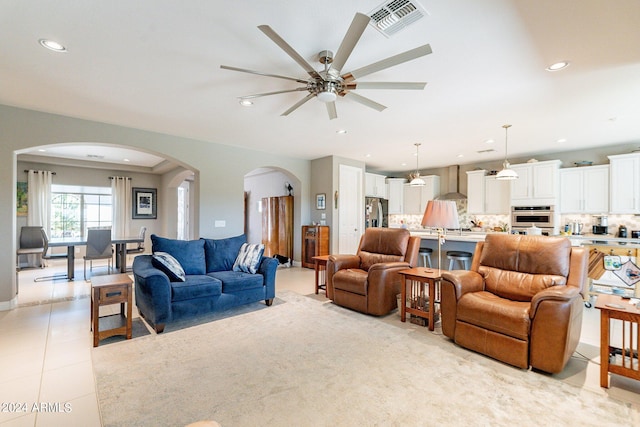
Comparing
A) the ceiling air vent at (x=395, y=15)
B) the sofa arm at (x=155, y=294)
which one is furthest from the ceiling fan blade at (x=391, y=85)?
the sofa arm at (x=155, y=294)

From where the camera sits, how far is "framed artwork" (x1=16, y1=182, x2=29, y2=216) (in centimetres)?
691

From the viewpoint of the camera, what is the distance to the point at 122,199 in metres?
8.39

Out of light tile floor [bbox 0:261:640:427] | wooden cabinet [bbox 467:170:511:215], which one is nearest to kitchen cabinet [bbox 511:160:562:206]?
wooden cabinet [bbox 467:170:511:215]

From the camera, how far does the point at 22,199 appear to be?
6961mm

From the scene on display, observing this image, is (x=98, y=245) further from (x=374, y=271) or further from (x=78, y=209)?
(x=374, y=271)

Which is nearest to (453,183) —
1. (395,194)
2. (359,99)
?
(395,194)

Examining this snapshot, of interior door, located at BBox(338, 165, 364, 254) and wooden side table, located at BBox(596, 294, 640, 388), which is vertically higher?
interior door, located at BBox(338, 165, 364, 254)

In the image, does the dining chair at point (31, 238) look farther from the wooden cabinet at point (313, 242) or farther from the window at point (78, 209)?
the wooden cabinet at point (313, 242)

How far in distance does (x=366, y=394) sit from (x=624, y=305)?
2092 millimetres

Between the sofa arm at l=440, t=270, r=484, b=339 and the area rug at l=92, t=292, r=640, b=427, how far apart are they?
19 cm

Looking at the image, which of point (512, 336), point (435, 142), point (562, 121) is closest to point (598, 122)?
point (562, 121)

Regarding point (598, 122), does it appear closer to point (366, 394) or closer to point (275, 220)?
point (366, 394)

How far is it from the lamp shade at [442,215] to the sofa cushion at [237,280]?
240 centimetres

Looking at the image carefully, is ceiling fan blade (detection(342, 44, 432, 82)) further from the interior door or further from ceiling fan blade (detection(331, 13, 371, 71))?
the interior door
